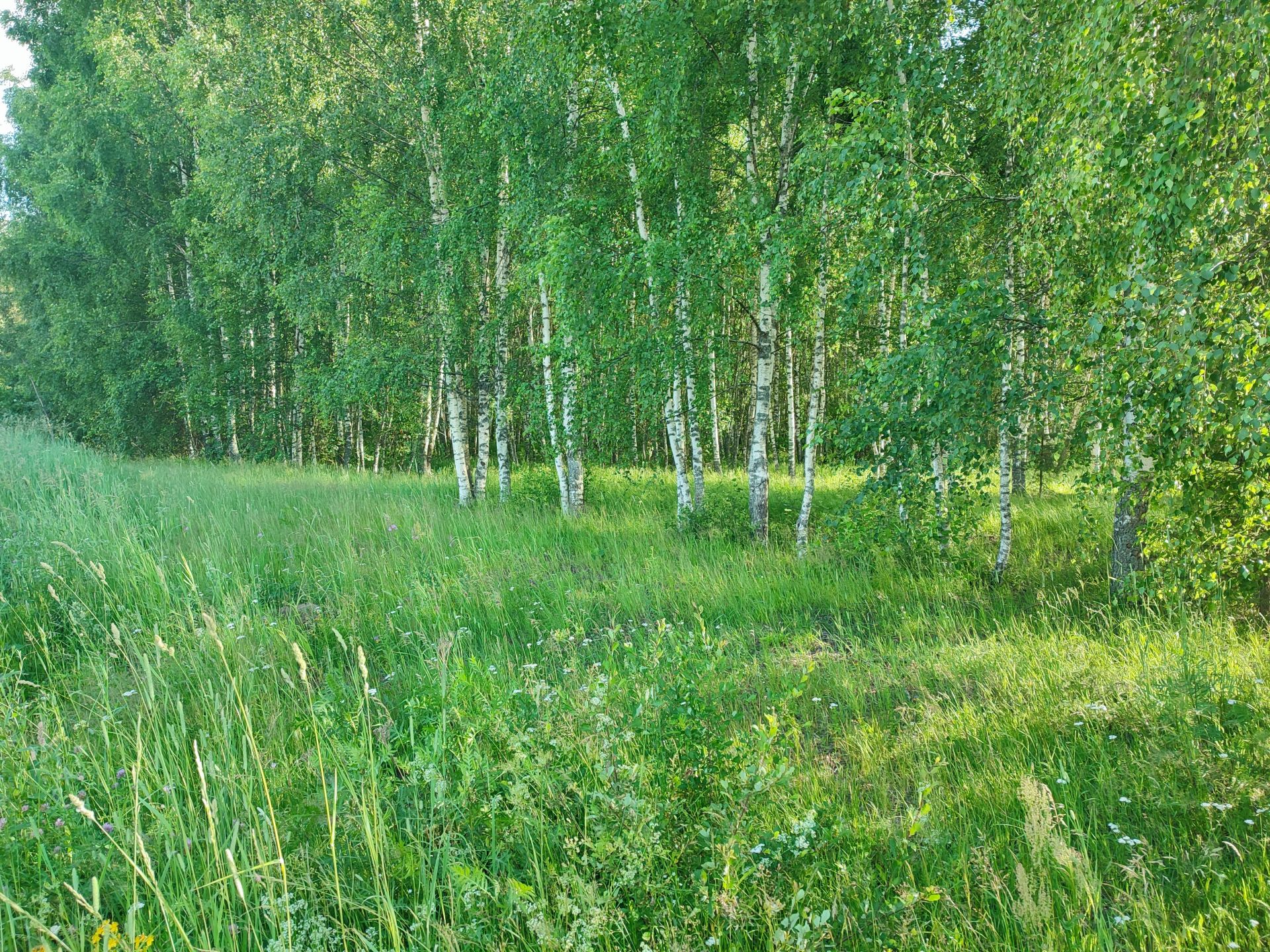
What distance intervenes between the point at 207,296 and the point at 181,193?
9.42 feet

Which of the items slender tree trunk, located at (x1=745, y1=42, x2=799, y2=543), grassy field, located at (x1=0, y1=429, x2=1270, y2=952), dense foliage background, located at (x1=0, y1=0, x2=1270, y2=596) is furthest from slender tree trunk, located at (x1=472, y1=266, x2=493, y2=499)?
grassy field, located at (x1=0, y1=429, x2=1270, y2=952)

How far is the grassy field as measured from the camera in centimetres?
211

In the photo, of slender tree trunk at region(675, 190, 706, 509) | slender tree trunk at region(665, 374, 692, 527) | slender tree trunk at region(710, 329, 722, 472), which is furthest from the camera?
slender tree trunk at region(665, 374, 692, 527)

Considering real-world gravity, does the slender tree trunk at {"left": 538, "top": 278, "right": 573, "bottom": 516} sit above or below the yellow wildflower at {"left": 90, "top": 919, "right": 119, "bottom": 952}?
above

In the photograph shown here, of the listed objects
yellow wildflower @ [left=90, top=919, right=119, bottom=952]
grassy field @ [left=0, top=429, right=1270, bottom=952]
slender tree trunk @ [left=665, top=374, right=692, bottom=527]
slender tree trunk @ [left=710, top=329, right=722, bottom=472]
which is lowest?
grassy field @ [left=0, top=429, right=1270, bottom=952]

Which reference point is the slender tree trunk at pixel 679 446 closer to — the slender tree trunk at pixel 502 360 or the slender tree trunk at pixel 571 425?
the slender tree trunk at pixel 571 425

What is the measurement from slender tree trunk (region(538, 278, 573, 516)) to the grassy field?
3414mm

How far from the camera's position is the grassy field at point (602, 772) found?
83.0 inches

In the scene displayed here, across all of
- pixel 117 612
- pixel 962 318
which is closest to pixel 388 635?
pixel 117 612

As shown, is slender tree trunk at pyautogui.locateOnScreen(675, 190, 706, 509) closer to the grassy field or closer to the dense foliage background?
the dense foliage background

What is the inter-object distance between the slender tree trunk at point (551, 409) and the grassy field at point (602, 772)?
3.41m

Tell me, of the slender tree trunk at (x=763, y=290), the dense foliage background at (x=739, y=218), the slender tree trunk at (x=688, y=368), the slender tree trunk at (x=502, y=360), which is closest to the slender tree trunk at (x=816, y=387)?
the dense foliage background at (x=739, y=218)

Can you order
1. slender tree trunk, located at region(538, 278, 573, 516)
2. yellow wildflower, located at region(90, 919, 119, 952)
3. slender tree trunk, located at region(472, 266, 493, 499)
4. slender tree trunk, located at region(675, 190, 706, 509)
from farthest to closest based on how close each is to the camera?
1. slender tree trunk, located at region(472, 266, 493, 499)
2. slender tree trunk, located at region(538, 278, 573, 516)
3. slender tree trunk, located at region(675, 190, 706, 509)
4. yellow wildflower, located at region(90, 919, 119, 952)

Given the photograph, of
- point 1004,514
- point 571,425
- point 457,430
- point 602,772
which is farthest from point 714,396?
point 602,772
